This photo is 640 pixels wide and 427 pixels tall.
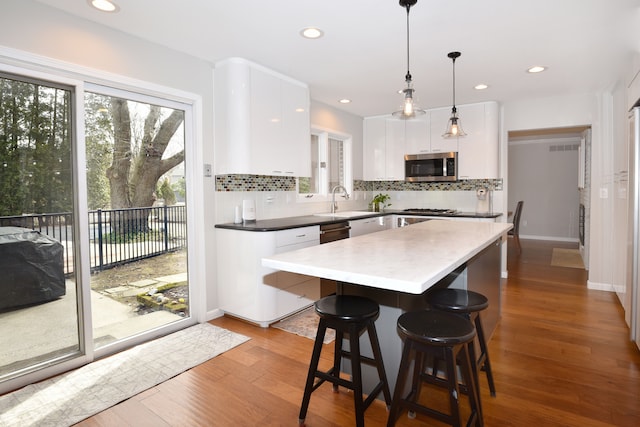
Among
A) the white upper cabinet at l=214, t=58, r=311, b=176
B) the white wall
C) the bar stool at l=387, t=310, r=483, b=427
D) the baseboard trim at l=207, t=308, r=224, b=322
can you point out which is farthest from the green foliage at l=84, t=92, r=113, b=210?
the white wall

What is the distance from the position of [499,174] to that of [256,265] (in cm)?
363

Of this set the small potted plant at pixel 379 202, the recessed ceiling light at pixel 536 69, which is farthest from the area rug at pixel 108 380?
the recessed ceiling light at pixel 536 69

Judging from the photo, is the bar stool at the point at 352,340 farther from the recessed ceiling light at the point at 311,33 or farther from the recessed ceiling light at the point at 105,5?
the recessed ceiling light at the point at 105,5

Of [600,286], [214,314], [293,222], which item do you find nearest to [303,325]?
[214,314]

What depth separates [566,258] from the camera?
601cm

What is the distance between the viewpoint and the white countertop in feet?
4.46

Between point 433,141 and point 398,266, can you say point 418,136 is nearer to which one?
point 433,141

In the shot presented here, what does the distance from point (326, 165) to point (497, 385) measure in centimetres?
332

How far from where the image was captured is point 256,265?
3070 millimetres

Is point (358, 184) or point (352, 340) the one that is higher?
point (358, 184)

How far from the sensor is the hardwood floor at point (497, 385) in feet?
6.25

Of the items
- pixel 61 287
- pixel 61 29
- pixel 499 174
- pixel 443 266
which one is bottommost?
pixel 61 287

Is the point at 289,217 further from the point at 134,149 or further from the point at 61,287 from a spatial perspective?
the point at 61,287

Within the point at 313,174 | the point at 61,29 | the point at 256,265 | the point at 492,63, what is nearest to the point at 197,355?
the point at 256,265
